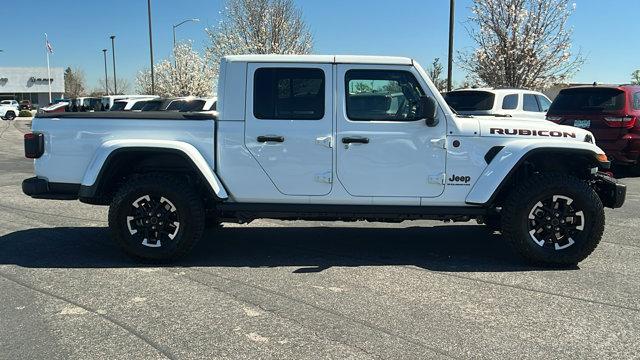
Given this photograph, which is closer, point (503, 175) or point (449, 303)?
point (449, 303)

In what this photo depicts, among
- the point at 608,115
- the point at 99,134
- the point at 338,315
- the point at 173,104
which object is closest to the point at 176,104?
the point at 173,104

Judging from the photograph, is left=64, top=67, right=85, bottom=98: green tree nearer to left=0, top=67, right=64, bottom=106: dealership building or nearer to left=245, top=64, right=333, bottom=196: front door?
left=0, top=67, right=64, bottom=106: dealership building

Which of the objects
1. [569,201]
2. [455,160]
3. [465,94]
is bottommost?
[569,201]

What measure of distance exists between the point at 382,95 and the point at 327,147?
0.72 metres

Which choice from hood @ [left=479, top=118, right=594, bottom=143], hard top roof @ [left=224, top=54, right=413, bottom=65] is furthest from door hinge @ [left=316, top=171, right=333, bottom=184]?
hood @ [left=479, top=118, right=594, bottom=143]

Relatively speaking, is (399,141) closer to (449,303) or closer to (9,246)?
(449,303)

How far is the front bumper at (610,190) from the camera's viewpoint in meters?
5.45

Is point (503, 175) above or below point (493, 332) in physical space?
above

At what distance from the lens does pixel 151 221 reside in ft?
→ 17.4

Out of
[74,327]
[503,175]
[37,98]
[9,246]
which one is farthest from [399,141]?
[37,98]

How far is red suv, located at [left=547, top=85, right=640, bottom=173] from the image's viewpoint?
10.3 meters

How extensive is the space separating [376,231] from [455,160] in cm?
194

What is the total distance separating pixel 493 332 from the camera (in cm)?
379

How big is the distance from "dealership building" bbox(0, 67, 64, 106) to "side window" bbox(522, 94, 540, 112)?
78897 mm
